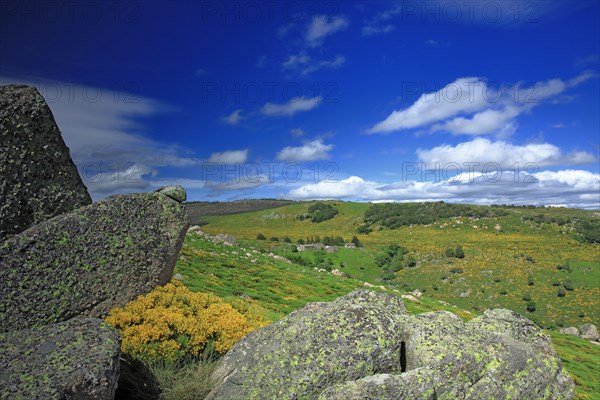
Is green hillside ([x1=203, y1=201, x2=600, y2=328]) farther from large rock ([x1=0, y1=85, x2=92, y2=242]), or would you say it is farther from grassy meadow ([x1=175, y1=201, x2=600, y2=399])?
large rock ([x1=0, y1=85, x2=92, y2=242])

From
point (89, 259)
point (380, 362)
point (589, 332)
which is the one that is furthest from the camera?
point (589, 332)

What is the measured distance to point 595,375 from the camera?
27344 mm

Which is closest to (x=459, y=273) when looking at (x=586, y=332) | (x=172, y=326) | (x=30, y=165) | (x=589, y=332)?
(x=586, y=332)

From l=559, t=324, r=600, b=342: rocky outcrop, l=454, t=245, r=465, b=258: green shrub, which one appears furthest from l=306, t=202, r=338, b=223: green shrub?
l=559, t=324, r=600, b=342: rocky outcrop

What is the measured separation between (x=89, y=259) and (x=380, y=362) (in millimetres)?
8043

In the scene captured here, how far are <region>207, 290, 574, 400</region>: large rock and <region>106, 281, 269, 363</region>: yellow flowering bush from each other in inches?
70.6

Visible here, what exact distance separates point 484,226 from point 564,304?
64.2m

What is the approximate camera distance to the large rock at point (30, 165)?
35.9 ft

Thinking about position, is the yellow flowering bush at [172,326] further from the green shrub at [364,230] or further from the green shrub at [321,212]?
the green shrub at [321,212]

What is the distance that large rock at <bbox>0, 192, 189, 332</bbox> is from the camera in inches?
384

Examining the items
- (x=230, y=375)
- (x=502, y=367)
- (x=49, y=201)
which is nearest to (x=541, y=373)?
(x=502, y=367)

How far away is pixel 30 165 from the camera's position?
1141 centimetres

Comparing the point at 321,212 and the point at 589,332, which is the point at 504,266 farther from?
the point at 321,212

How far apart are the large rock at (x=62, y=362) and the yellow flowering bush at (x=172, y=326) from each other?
6.77 ft
